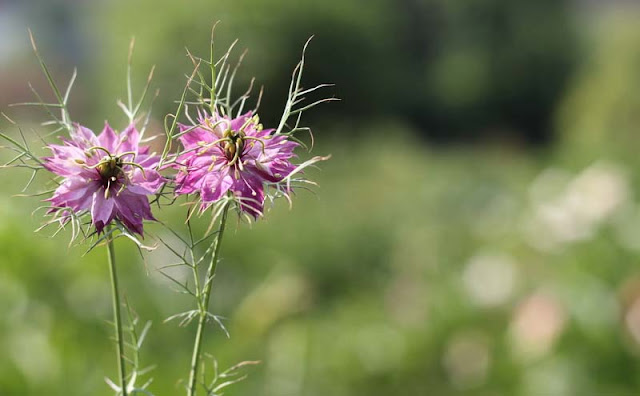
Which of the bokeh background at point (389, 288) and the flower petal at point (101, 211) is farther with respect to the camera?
the bokeh background at point (389, 288)

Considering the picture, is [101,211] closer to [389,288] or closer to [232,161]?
[232,161]

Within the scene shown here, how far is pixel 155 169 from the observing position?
484mm

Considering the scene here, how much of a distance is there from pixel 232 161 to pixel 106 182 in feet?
0.23

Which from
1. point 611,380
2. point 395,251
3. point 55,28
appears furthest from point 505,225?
point 55,28

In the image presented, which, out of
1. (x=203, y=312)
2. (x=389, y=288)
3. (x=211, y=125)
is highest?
(x=211, y=125)

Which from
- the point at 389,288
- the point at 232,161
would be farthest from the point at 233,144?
the point at 389,288

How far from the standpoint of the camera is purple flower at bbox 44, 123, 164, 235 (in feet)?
1.53

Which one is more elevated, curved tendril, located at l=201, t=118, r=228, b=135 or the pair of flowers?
curved tendril, located at l=201, t=118, r=228, b=135

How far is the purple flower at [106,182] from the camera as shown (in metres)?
0.47

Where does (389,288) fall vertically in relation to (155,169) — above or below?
below

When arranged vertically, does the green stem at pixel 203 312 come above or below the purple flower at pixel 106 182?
below

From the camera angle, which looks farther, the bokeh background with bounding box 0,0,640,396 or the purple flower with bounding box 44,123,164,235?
the bokeh background with bounding box 0,0,640,396

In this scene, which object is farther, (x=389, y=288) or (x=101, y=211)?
(x=389, y=288)

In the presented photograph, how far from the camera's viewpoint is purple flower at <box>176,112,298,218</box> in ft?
1.56
